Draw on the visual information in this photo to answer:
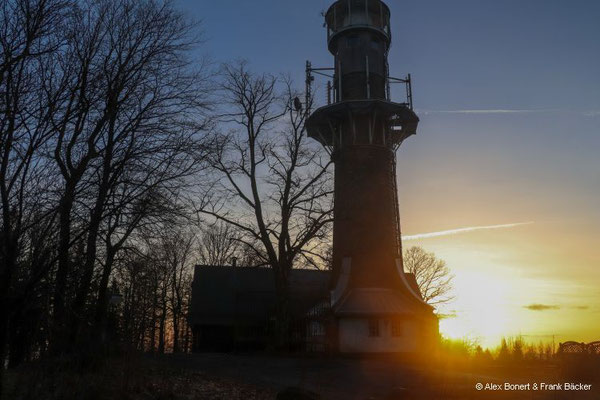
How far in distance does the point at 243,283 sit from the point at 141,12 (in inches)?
1024

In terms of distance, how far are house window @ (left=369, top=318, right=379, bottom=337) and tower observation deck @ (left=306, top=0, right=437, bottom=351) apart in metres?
0.41

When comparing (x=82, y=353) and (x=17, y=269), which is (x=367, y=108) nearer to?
(x=82, y=353)

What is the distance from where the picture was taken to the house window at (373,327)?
83.5ft

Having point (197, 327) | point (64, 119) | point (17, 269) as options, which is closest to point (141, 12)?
point (64, 119)

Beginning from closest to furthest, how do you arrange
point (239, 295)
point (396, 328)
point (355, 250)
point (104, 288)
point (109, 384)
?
point (109, 384) → point (104, 288) → point (396, 328) → point (355, 250) → point (239, 295)

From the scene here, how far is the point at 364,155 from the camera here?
2822 centimetres

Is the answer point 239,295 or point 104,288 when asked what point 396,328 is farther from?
point 104,288

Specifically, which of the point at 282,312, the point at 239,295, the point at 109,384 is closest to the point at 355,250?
the point at 282,312

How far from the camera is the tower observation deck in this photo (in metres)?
26.8

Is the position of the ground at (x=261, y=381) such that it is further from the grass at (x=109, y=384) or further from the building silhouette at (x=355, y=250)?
the building silhouette at (x=355, y=250)

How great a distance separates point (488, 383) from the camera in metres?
13.4

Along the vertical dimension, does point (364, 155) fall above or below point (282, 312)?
above

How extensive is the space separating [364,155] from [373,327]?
9.49m

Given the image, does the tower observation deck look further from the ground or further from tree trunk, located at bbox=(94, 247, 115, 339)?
tree trunk, located at bbox=(94, 247, 115, 339)
